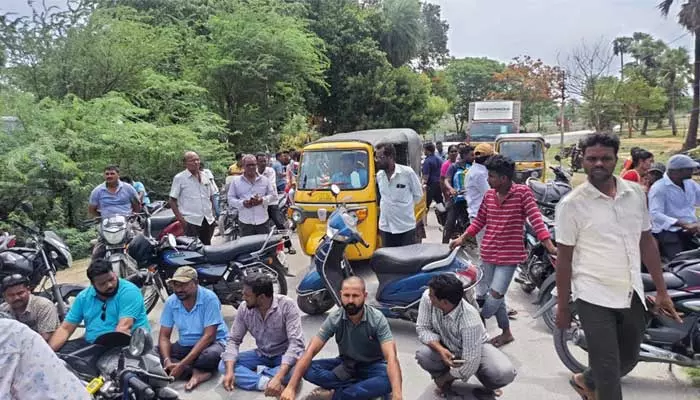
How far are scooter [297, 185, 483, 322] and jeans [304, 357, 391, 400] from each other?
1.20m

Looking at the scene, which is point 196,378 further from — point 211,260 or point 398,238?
point 398,238

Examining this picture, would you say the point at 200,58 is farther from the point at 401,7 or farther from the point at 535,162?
the point at 401,7

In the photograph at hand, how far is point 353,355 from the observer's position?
12.5ft

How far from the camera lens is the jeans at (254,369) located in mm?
4168

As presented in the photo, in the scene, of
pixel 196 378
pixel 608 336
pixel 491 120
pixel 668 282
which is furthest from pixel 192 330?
pixel 491 120

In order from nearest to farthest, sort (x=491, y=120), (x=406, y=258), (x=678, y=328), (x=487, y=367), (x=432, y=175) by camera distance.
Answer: (x=487, y=367)
(x=678, y=328)
(x=406, y=258)
(x=432, y=175)
(x=491, y=120)

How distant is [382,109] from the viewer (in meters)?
26.1

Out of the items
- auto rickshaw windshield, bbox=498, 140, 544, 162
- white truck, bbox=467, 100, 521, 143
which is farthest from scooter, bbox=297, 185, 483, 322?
white truck, bbox=467, 100, 521, 143

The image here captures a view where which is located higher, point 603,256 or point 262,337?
point 603,256

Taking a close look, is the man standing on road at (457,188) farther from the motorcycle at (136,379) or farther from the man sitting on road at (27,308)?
the motorcycle at (136,379)

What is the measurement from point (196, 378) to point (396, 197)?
286 centimetres

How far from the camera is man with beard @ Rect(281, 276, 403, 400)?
11.9ft

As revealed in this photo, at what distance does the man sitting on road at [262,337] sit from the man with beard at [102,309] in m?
0.71

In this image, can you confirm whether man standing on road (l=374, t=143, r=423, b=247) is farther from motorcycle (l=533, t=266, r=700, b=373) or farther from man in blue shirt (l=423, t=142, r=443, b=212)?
man in blue shirt (l=423, t=142, r=443, b=212)
